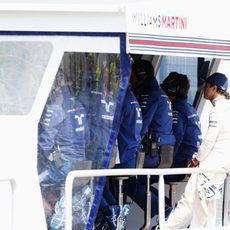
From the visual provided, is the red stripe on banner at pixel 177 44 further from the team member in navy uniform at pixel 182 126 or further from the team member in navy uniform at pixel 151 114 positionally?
the team member in navy uniform at pixel 182 126

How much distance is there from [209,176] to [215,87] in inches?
34.4

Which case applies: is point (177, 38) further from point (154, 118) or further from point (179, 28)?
point (154, 118)

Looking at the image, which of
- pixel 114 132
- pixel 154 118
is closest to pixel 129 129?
pixel 114 132

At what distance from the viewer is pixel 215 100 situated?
23.1 feet

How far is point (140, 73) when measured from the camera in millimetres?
7301

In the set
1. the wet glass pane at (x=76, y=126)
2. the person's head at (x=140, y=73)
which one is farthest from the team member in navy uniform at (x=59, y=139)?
the person's head at (x=140, y=73)

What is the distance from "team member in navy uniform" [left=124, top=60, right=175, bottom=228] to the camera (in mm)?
7070

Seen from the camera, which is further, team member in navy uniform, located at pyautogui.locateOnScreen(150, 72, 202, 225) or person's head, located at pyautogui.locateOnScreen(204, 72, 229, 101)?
team member in navy uniform, located at pyautogui.locateOnScreen(150, 72, 202, 225)

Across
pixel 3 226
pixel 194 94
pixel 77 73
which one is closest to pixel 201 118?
pixel 194 94

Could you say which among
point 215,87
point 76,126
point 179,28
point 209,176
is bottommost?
point 209,176

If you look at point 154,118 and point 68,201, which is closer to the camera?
point 68,201

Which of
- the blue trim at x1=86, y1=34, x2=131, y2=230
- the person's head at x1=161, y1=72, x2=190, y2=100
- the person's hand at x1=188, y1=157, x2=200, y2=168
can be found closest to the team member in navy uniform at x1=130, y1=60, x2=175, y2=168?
the person's hand at x1=188, y1=157, x2=200, y2=168

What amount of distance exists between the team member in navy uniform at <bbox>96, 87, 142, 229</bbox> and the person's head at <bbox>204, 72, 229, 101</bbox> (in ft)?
2.47

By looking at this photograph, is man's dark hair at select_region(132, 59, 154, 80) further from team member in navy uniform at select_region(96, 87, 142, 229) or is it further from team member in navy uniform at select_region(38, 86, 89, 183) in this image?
team member in navy uniform at select_region(38, 86, 89, 183)
